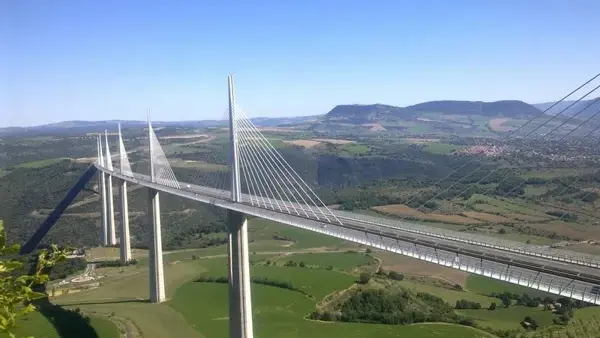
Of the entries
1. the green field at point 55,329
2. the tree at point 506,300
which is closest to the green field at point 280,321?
the green field at point 55,329

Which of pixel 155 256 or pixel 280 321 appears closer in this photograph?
pixel 280 321

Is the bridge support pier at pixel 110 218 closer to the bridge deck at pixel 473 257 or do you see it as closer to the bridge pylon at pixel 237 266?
the bridge pylon at pixel 237 266

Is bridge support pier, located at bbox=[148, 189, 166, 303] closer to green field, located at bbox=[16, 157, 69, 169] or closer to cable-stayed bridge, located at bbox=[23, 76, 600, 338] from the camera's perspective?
cable-stayed bridge, located at bbox=[23, 76, 600, 338]

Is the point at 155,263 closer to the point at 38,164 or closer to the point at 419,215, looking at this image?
the point at 419,215

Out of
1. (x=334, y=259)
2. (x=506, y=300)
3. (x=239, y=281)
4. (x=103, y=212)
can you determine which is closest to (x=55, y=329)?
(x=239, y=281)

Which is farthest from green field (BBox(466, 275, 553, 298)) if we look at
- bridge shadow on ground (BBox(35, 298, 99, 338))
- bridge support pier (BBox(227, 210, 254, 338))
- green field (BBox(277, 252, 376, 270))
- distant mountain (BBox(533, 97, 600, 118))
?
bridge shadow on ground (BBox(35, 298, 99, 338))

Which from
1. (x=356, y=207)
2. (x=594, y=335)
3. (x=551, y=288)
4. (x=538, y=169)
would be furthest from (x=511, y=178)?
(x=551, y=288)

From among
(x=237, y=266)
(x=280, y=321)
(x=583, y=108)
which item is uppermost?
(x=583, y=108)

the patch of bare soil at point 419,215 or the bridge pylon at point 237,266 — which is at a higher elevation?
the bridge pylon at point 237,266
